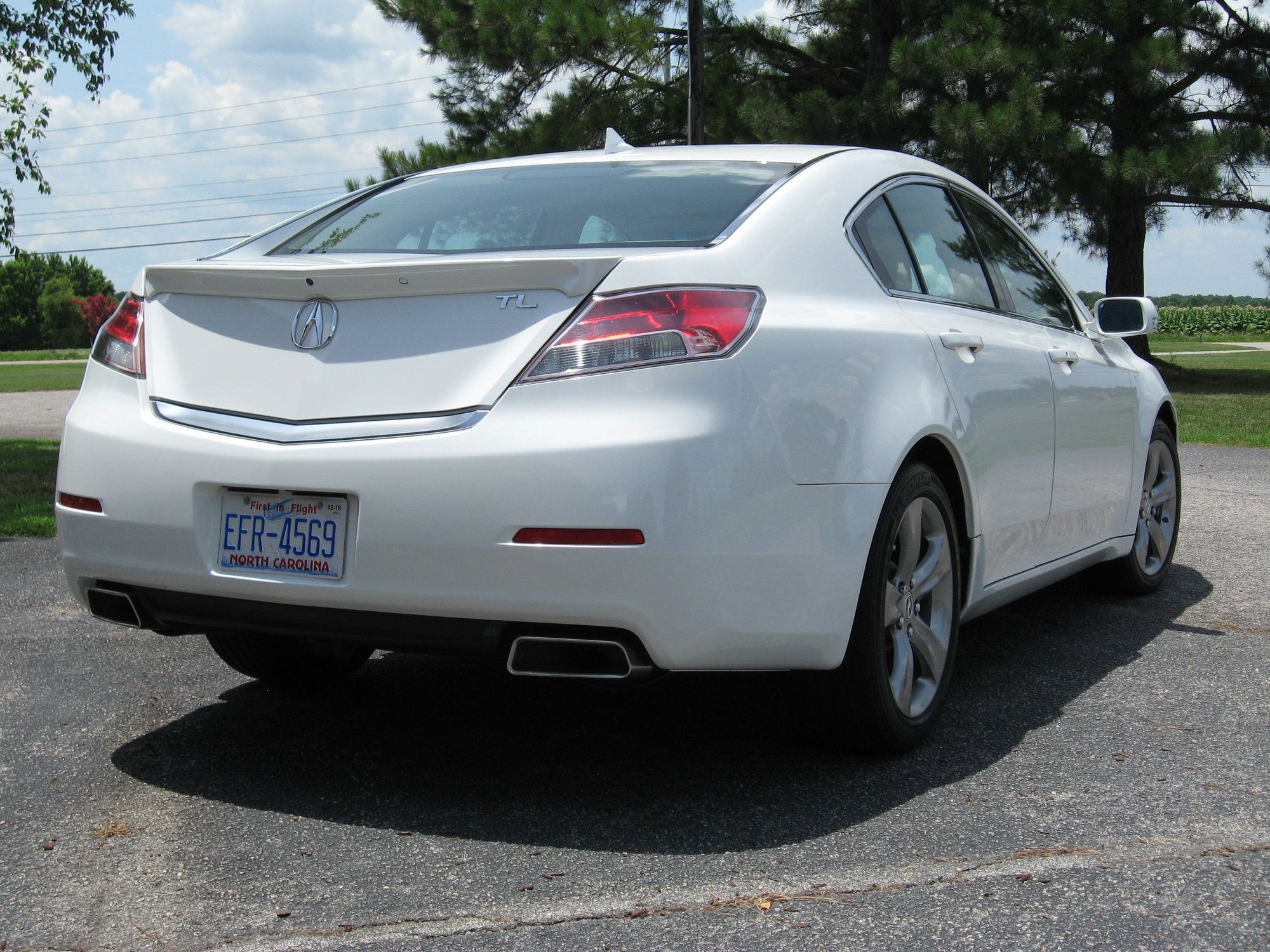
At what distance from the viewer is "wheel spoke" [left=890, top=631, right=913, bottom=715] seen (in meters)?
3.47

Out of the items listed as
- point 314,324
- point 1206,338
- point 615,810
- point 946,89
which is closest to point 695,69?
point 946,89

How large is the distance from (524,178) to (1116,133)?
19.6 meters

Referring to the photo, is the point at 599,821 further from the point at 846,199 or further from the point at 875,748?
the point at 846,199

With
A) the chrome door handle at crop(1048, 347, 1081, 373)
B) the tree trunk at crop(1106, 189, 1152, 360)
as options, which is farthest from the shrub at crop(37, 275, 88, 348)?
the chrome door handle at crop(1048, 347, 1081, 373)

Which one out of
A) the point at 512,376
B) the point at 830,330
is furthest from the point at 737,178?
the point at 512,376

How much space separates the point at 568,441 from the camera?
2.80m

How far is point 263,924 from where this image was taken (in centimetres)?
249

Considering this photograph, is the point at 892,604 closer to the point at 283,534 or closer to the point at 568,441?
the point at 568,441

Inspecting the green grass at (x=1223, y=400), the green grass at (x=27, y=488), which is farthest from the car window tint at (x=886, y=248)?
the green grass at (x=1223, y=400)

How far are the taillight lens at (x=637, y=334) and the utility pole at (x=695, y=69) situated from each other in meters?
18.8

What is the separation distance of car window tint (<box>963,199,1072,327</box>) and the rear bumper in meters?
1.73

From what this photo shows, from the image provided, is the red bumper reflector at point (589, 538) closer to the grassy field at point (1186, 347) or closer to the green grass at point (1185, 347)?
the grassy field at point (1186, 347)

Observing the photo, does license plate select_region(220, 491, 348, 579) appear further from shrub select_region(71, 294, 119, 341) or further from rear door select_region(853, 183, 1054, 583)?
shrub select_region(71, 294, 119, 341)

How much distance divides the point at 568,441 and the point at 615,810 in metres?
0.87
